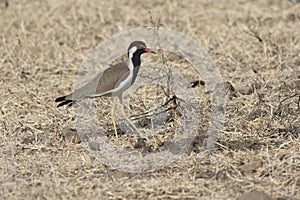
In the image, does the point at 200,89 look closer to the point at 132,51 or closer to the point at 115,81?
the point at 132,51

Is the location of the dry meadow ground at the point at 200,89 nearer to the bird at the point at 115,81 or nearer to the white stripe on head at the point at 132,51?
the bird at the point at 115,81

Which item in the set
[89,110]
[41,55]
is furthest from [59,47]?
[89,110]

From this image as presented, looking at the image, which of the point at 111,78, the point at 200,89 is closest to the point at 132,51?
the point at 111,78

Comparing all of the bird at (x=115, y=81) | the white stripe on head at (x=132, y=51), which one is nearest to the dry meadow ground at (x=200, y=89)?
the bird at (x=115, y=81)

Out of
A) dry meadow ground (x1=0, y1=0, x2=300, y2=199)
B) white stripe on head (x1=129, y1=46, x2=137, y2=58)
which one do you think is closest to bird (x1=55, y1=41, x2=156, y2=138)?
white stripe on head (x1=129, y1=46, x2=137, y2=58)

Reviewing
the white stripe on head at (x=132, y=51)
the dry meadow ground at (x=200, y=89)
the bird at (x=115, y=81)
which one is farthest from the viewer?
the white stripe on head at (x=132, y=51)

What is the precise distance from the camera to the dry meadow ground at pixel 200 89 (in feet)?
12.6

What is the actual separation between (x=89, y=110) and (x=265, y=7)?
3.28 meters

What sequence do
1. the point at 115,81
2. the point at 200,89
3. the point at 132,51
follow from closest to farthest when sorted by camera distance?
the point at 115,81, the point at 132,51, the point at 200,89

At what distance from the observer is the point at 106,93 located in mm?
4441

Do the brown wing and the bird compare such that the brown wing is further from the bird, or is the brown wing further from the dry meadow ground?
the dry meadow ground

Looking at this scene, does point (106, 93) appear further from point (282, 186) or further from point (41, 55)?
point (41, 55)

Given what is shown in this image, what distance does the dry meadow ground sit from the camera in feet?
12.6

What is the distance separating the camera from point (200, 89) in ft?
17.8
